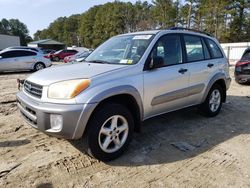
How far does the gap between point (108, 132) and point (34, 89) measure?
1160 mm

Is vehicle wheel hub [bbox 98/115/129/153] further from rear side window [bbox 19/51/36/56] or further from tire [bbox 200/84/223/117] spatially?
rear side window [bbox 19/51/36/56]

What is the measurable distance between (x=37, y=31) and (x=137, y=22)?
298ft

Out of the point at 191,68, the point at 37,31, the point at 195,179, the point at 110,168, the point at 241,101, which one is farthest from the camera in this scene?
the point at 37,31

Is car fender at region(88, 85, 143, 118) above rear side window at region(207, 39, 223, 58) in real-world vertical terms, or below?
below

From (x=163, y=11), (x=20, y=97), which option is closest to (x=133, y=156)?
(x=20, y=97)

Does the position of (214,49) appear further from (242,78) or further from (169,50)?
(242,78)

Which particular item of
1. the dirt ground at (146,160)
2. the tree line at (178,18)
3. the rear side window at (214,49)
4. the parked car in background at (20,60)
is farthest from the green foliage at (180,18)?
the dirt ground at (146,160)

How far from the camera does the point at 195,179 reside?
2.94 metres

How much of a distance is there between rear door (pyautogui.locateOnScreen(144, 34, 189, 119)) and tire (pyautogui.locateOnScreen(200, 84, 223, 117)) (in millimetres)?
828

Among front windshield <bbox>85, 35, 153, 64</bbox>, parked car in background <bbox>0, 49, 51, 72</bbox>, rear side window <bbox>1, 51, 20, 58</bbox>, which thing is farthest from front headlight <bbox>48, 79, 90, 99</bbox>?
rear side window <bbox>1, 51, 20, 58</bbox>

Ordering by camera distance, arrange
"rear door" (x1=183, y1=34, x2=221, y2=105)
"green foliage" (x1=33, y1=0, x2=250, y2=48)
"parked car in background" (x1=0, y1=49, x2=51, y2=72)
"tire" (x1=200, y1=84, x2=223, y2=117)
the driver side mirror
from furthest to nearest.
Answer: "green foliage" (x1=33, y1=0, x2=250, y2=48) < "parked car in background" (x1=0, y1=49, x2=51, y2=72) < "tire" (x1=200, y1=84, x2=223, y2=117) < "rear door" (x1=183, y1=34, x2=221, y2=105) < the driver side mirror

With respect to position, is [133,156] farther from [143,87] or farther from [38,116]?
[38,116]

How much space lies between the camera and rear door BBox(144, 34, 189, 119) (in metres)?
3.70

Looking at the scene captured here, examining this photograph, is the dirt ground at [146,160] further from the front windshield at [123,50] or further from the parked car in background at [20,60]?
the parked car in background at [20,60]
